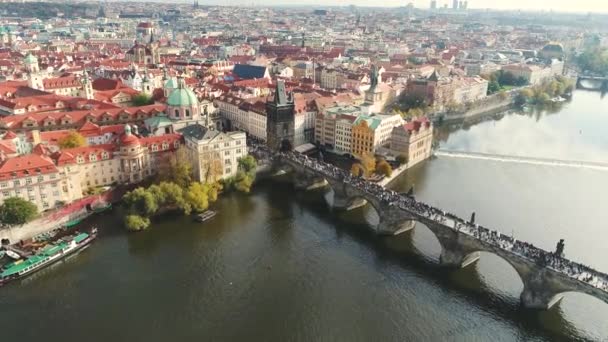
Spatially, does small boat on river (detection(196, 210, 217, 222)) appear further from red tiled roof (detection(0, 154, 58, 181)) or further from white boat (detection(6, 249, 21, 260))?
white boat (detection(6, 249, 21, 260))

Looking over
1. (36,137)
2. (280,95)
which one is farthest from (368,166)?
(36,137)

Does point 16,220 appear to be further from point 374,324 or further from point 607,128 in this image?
point 607,128

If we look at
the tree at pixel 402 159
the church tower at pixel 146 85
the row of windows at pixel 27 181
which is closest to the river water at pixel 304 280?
the row of windows at pixel 27 181

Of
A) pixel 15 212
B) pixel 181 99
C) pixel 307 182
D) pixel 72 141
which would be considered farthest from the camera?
pixel 181 99

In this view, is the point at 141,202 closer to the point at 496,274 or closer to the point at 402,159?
the point at 496,274

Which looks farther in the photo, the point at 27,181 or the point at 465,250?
the point at 27,181

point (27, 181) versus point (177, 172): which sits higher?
point (27, 181)
